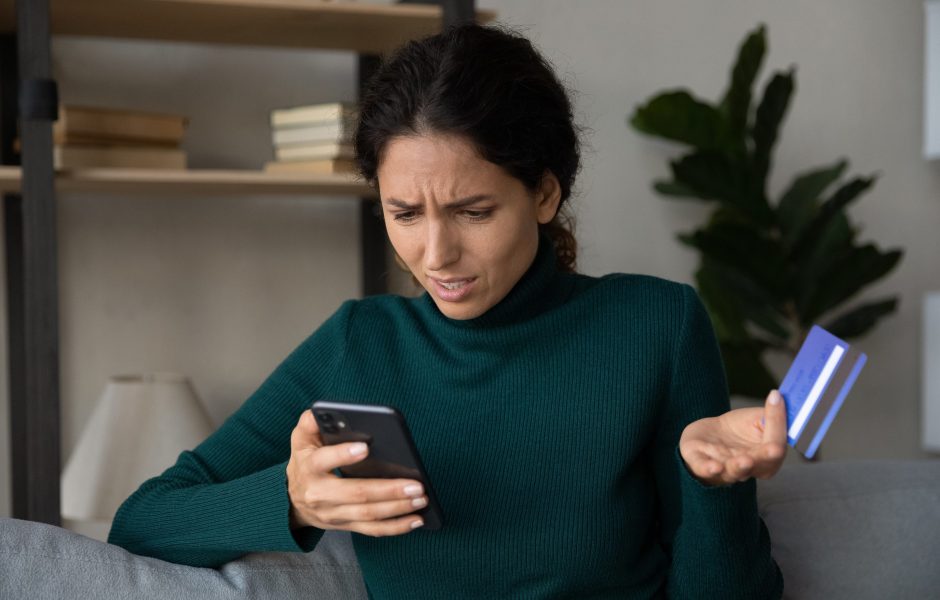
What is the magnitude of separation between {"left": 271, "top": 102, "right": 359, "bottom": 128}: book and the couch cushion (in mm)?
1052

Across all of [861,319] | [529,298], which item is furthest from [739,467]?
[861,319]

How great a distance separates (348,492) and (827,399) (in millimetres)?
449

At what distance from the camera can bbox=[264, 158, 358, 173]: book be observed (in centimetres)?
213

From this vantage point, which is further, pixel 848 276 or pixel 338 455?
pixel 848 276

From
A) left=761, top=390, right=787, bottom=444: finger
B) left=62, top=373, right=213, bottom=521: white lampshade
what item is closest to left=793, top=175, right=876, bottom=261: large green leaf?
left=62, top=373, right=213, bottom=521: white lampshade

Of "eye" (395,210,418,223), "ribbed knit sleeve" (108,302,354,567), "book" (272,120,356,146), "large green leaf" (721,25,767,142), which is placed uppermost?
"large green leaf" (721,25,767,142)

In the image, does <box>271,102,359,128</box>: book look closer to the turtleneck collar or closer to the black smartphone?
the turtleneck collar

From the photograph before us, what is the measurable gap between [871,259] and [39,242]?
191 cm

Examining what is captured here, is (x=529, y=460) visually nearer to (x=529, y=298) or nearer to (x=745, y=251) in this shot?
(x=529, y=298)

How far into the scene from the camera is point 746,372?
265 centimetres

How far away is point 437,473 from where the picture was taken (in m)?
1.28

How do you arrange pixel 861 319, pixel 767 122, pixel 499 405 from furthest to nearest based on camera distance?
pixel 861 319 → pixel 767 122 → pixel 499 405

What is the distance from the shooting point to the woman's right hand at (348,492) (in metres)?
1.05

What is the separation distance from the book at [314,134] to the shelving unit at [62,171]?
0.08 meters
